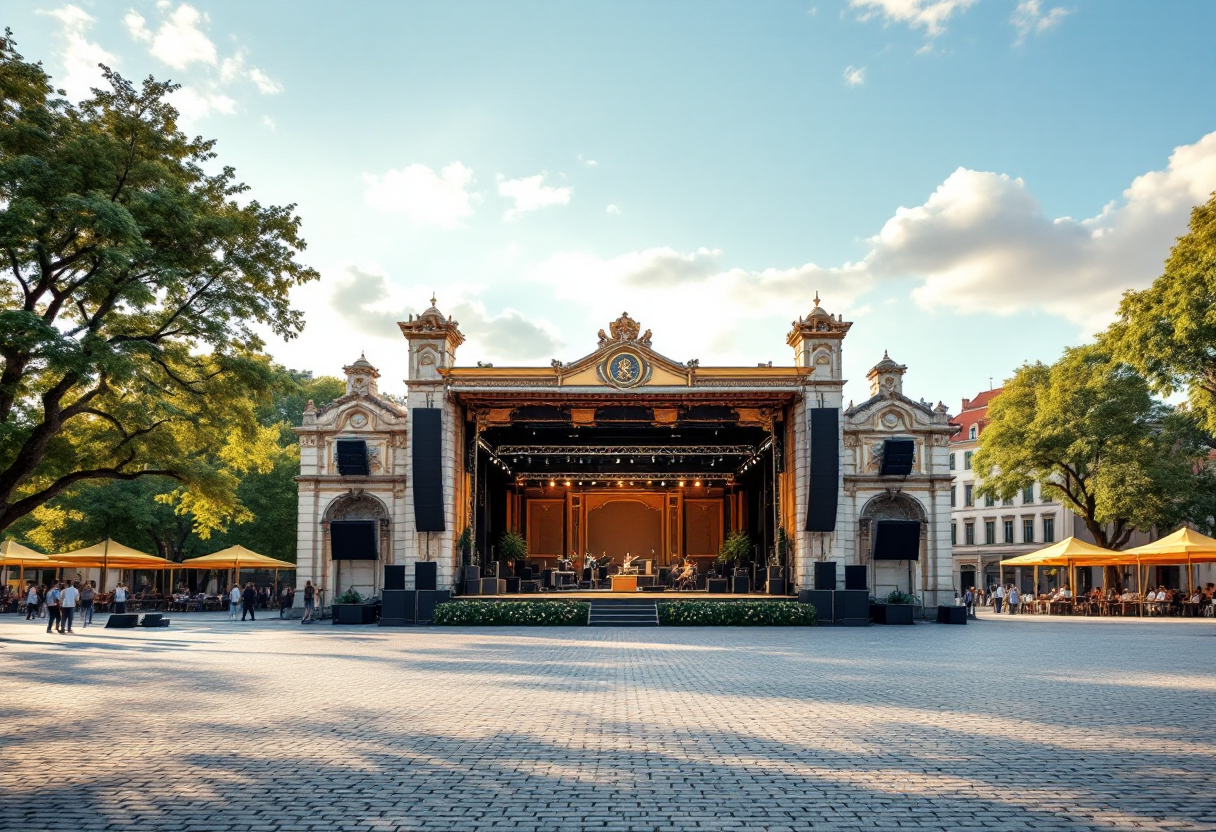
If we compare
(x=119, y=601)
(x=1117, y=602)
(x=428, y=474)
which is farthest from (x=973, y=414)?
(x=119, y=601)

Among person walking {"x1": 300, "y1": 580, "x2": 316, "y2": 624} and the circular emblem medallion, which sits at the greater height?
the circular emblem medallion

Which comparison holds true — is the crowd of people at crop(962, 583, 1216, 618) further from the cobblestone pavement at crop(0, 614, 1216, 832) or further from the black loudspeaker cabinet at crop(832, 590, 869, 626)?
the cobblestone pavement at crop(0, 614, 1216, 832)

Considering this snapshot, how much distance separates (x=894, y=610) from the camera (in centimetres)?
2772

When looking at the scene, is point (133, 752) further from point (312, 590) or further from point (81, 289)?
point (312, 590)

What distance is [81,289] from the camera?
60.3 ft

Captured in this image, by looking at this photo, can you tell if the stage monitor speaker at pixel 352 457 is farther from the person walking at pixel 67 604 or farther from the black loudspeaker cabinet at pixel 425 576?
the person walking at pixel 67 604

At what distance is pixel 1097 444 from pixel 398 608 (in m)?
29.0

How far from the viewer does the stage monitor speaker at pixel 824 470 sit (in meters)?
28.1

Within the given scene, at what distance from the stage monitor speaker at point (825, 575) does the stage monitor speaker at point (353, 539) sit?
13913mm

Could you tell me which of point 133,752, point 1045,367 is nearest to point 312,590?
point 133,752

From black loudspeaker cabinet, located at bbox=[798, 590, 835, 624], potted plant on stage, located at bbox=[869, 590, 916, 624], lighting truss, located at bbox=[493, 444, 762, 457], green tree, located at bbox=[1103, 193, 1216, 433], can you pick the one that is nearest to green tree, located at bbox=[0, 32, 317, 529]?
lighting truss, located at bbox=[493, 444, 762, 457]

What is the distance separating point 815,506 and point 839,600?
2.94m

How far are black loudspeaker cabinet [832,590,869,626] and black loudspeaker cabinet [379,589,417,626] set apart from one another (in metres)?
12.2

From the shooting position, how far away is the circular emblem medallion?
95.1ft
